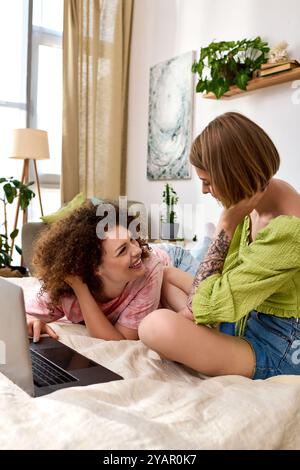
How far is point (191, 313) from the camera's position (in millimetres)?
1347

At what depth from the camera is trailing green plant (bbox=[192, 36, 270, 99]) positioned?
2908 mm

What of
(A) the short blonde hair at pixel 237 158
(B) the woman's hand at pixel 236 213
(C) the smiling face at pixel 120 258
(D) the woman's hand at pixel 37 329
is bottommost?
(D) the woman's hand at pixel 37 329

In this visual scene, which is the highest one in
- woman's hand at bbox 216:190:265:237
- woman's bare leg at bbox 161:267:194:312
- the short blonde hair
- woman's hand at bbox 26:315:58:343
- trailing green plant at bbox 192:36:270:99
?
trailing green plant at bbox 192:36:270:99

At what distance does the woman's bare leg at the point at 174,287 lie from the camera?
71.9 inches

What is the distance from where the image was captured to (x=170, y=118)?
3939 mm

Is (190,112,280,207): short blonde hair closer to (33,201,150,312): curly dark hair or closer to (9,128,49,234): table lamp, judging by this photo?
(33,201,150,312): curly dark hair

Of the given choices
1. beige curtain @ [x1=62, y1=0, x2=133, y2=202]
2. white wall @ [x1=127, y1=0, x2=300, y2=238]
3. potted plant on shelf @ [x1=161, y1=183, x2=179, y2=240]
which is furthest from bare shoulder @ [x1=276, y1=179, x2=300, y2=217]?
beige curtain @ [x1=62, y1=0, x2=133, y2=202]

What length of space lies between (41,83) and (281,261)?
3674mm

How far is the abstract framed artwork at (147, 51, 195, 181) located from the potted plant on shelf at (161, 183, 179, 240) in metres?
0.14

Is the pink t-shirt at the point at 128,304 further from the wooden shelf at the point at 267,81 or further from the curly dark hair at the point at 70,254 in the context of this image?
the wooden shelf at the point at 267,81

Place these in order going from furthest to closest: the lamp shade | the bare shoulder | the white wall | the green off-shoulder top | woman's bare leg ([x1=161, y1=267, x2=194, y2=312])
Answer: the lamp shade < the white wall < woman's bare leg ([x1=161, y1=267, x2=194, y2=312]) < the bare shoulder < the green off-shoulder top

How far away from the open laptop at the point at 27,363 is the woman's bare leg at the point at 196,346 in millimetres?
169

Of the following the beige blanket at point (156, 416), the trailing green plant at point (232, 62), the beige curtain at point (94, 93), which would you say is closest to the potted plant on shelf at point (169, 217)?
the beige curtain at point (94, 93)

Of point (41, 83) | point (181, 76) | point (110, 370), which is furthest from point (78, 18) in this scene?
point (110, 370)
